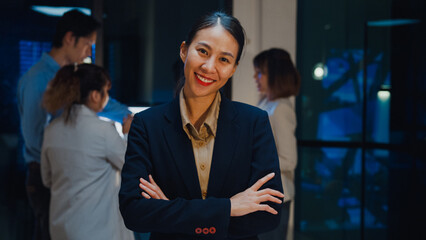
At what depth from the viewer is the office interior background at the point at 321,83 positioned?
3.97m

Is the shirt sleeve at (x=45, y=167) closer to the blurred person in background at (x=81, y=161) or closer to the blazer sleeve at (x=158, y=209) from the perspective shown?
the blurred person in background at (x=81, y=161)

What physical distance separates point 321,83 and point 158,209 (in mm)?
3191

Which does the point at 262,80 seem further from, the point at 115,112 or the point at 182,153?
the point at 182,153

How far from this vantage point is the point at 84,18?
3381 millimetres

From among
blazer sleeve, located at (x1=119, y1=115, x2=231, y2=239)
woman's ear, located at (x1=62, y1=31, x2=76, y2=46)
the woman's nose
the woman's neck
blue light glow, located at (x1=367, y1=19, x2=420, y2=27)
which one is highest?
blue light glow, located at (x1=367, y1=19, x2=420, y2=27)

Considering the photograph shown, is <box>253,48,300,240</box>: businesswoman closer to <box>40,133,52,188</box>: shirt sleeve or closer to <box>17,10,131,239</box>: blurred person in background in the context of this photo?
<box>17,10,131,239</box>: blurred person in background

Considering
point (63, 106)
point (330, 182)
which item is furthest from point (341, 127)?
point (63, 106)

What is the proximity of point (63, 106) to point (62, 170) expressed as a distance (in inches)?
14.2

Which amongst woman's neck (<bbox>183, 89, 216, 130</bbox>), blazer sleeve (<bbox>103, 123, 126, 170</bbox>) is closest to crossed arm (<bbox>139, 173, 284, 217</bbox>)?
woman's neck (<bbox>183, 89, 216, 130</bbox>)

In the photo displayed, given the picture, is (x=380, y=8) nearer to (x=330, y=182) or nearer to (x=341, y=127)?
(x=341, y=127)

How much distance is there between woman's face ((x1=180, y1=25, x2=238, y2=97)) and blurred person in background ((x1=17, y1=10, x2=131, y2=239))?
5.09 feet

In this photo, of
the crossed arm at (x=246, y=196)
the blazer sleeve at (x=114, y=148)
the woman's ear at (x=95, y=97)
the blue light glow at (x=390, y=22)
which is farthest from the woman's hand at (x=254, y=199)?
the blue light glow at (x=390, y=22)

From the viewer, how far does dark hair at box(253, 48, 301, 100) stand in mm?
3234

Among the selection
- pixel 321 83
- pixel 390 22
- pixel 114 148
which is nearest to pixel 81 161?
pixel 114 148
